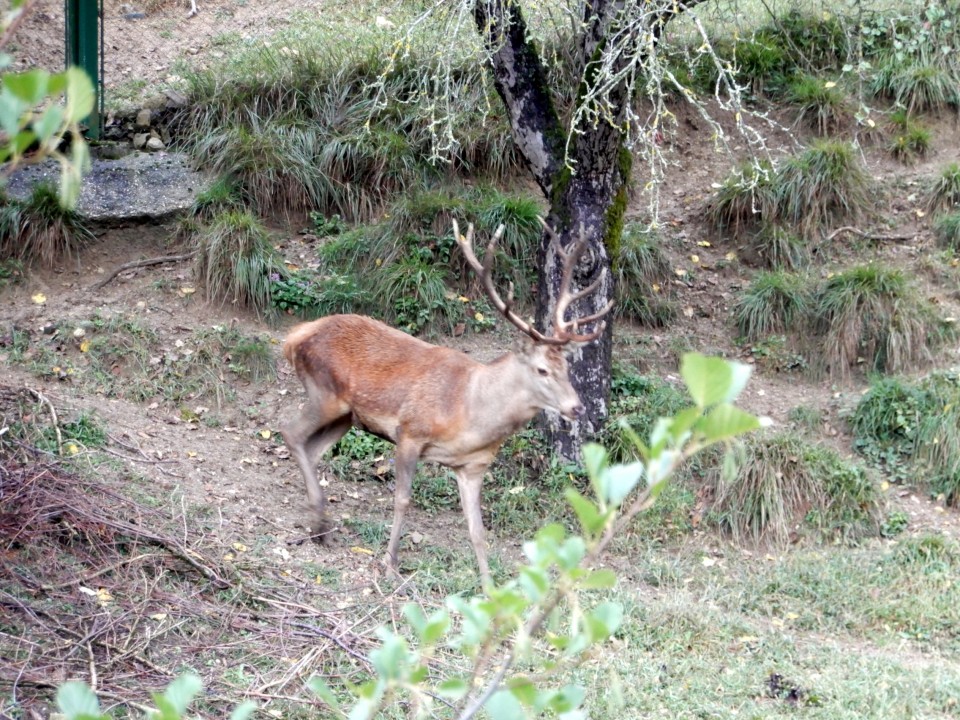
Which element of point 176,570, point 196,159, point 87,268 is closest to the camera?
point 176,570

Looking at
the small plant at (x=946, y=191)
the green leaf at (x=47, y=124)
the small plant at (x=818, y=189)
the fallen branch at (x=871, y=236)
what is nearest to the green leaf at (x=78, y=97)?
the green leaf at (x=47, y=124)

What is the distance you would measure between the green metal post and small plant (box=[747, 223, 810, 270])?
6.18 m

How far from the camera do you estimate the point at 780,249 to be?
35.6 feet

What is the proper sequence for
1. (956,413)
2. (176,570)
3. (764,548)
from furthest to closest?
(956,413) → (764,548) → (176,570)

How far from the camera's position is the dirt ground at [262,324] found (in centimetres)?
792

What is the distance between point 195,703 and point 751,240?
740cm

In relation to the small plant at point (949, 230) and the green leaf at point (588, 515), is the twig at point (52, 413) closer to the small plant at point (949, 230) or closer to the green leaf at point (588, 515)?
the green leaf at point (588, 515)

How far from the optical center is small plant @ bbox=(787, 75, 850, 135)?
39.2 ft

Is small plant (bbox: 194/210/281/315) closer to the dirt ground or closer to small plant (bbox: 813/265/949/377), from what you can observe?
the dirt ground

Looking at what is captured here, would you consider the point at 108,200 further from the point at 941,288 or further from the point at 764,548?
the point at 941,288

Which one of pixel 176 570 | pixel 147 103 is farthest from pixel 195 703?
pixel 147 103

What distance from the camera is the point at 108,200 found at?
10328mm

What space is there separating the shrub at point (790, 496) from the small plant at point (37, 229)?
569cm

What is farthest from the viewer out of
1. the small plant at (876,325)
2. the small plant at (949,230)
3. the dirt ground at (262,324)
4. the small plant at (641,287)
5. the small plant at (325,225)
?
the small plant at (949,230)
